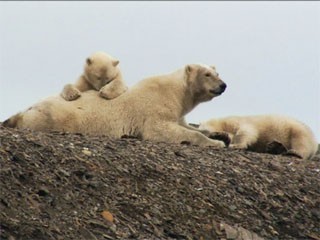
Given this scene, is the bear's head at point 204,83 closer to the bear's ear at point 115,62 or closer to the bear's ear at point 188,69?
the bear's ear at point 188,69

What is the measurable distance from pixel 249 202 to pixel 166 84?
304 cm

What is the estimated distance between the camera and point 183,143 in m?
10.0

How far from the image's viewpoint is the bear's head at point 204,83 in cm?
1097

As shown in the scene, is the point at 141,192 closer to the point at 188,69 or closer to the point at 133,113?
the point at 133,113

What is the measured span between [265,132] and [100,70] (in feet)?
7.90

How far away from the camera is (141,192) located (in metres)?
7.71

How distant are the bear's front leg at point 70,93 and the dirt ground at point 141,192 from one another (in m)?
1.28

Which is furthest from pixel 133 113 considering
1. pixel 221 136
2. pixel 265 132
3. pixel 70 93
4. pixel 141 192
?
pixel 141 192

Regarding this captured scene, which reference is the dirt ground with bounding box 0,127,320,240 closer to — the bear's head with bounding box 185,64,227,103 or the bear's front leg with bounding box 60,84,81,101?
the bear's front leg with bounding box 60,84,81,101

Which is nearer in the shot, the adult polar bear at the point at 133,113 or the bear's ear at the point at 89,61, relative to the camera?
the adult polar bear at the point at 133,113

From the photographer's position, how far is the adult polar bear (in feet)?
32.9

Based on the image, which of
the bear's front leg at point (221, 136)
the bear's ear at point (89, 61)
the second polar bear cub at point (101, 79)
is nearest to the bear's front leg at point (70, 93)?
the second polar bear cub at point (101, 79)

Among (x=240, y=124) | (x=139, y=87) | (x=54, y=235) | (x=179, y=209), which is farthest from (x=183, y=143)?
(x=54, y=235)

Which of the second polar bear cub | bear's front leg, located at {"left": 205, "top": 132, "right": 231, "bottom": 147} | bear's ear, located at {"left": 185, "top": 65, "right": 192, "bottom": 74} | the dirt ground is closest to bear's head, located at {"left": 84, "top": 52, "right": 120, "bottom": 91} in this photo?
the second polar bear cub
